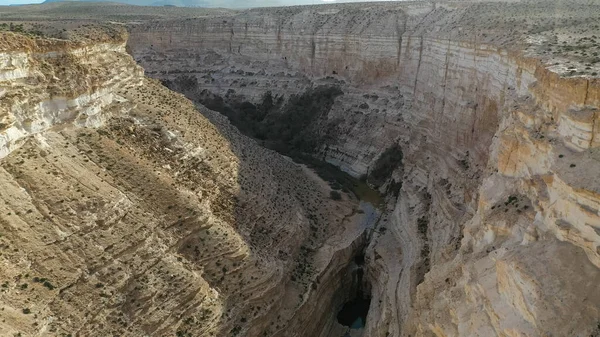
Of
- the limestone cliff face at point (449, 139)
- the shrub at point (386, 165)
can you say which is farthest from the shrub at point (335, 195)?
the shrub at point (386, 165)

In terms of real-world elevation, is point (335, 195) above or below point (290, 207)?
below

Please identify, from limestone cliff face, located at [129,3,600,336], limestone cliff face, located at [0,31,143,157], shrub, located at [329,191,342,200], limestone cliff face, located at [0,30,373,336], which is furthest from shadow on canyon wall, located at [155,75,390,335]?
limestone cliff face, located at [0,31,143,157]

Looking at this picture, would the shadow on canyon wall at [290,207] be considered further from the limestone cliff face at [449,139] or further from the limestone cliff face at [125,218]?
the limestone cliff face at [449,139]

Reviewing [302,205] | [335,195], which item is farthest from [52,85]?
[335,195]

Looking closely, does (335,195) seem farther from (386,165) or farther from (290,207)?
(290,207)

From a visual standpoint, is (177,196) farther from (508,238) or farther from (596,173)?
(596,173)

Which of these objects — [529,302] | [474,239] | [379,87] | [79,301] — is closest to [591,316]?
[529,302]

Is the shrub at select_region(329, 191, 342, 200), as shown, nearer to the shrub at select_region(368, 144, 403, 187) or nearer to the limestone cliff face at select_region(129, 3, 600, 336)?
the limestone cliff face at select_region(129, 3, 600, 336)
